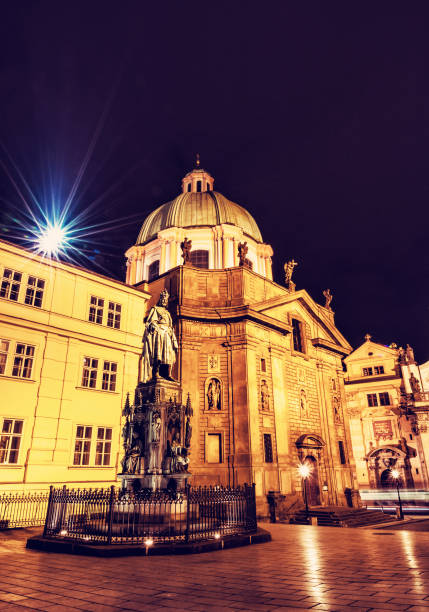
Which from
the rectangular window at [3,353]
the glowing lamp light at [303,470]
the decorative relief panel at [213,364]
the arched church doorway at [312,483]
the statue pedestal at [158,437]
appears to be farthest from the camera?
the arched church doorway at [312,483]

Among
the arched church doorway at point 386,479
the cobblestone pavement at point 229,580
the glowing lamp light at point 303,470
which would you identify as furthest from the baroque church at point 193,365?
the arched church doorway at point 386,479

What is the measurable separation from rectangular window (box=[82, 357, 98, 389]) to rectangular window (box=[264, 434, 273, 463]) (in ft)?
36.5

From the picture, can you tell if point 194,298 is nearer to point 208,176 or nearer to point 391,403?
point 208,176

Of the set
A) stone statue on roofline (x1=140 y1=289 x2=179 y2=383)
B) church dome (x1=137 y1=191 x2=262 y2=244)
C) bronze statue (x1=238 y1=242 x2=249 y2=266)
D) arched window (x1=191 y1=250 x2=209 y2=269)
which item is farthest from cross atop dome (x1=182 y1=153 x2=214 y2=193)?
stone statue on roofline (x1=140 y1=289 x2=179 y2=383)

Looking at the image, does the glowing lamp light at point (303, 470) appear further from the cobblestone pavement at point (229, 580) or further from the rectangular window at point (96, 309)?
the cobblestone pavement at point (229, 580)

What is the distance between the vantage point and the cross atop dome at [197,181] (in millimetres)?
44906

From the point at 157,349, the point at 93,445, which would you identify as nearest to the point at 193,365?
the point at 93,445

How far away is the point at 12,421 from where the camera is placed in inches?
756

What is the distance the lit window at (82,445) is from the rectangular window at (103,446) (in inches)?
20.1

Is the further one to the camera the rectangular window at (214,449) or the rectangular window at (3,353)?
the rectangular window at (214,449)

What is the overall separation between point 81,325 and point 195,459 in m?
10.1

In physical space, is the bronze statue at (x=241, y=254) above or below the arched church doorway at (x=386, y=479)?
above

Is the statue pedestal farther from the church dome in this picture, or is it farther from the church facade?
the church facade

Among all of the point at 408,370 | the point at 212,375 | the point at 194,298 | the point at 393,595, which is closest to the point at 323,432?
the point at 212,375
